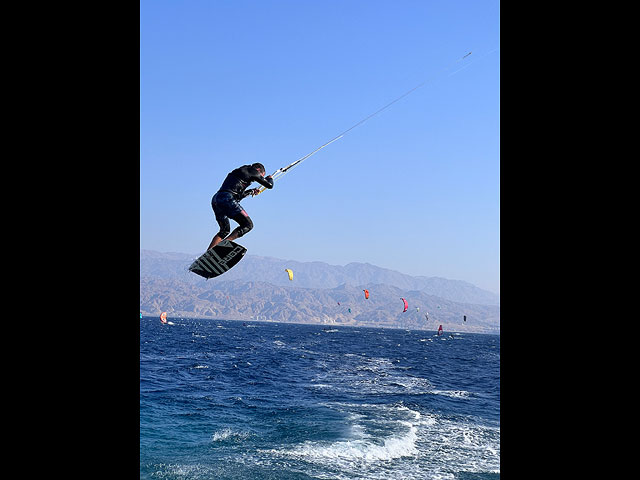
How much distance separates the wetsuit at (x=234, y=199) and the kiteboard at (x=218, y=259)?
0.50 feet

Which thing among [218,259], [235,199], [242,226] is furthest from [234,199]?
[218,259]

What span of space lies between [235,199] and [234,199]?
0.07 feet

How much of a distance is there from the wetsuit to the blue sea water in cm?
1631

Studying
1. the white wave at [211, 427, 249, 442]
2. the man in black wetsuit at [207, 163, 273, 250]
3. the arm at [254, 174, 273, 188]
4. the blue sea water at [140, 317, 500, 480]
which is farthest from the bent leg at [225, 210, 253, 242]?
the white wave at [211, 427, 249, 442]

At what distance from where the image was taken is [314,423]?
2664 cm

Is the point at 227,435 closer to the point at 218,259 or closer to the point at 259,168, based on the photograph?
the point at 218,259

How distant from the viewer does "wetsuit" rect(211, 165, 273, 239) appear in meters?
3.91

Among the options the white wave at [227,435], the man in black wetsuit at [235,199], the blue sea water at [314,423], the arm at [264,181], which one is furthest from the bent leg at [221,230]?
the white wave at [227,435]

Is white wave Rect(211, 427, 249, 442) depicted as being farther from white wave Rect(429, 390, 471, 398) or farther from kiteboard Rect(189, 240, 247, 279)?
kiteboard Rect(189, 240, 247, 279)
